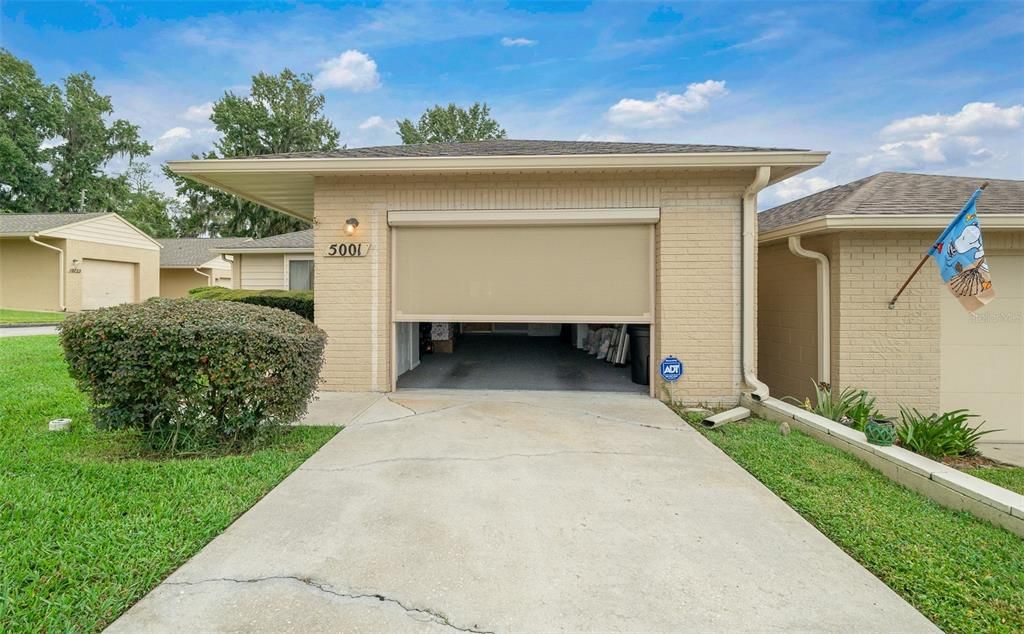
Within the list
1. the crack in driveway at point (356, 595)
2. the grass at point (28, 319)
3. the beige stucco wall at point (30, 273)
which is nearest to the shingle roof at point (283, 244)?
the grass at point (28, 319)

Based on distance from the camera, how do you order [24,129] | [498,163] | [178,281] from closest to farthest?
1. [498,163]
2. [178,281]
3. [24,129]

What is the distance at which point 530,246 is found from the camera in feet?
20.8

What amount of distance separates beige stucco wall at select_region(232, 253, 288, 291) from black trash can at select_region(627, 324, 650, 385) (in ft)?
35.8

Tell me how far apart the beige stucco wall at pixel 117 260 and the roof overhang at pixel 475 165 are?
17209 mm

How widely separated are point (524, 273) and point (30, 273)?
72.1 ft

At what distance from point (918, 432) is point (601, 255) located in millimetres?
3638

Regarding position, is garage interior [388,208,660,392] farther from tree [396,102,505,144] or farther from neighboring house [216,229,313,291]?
tree [396,102,505,144]

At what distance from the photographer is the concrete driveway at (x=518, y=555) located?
1989mm

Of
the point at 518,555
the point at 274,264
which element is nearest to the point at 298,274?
the point at 274,264

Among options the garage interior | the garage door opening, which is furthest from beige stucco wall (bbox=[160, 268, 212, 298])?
the garage interior

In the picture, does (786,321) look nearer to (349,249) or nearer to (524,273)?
(524,273)

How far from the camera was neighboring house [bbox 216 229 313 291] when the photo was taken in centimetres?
1382

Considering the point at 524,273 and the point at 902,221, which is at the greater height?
the point at 902,221

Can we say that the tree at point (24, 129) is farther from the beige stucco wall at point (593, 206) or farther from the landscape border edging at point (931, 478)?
the landscape border edging at point (931, 478)
